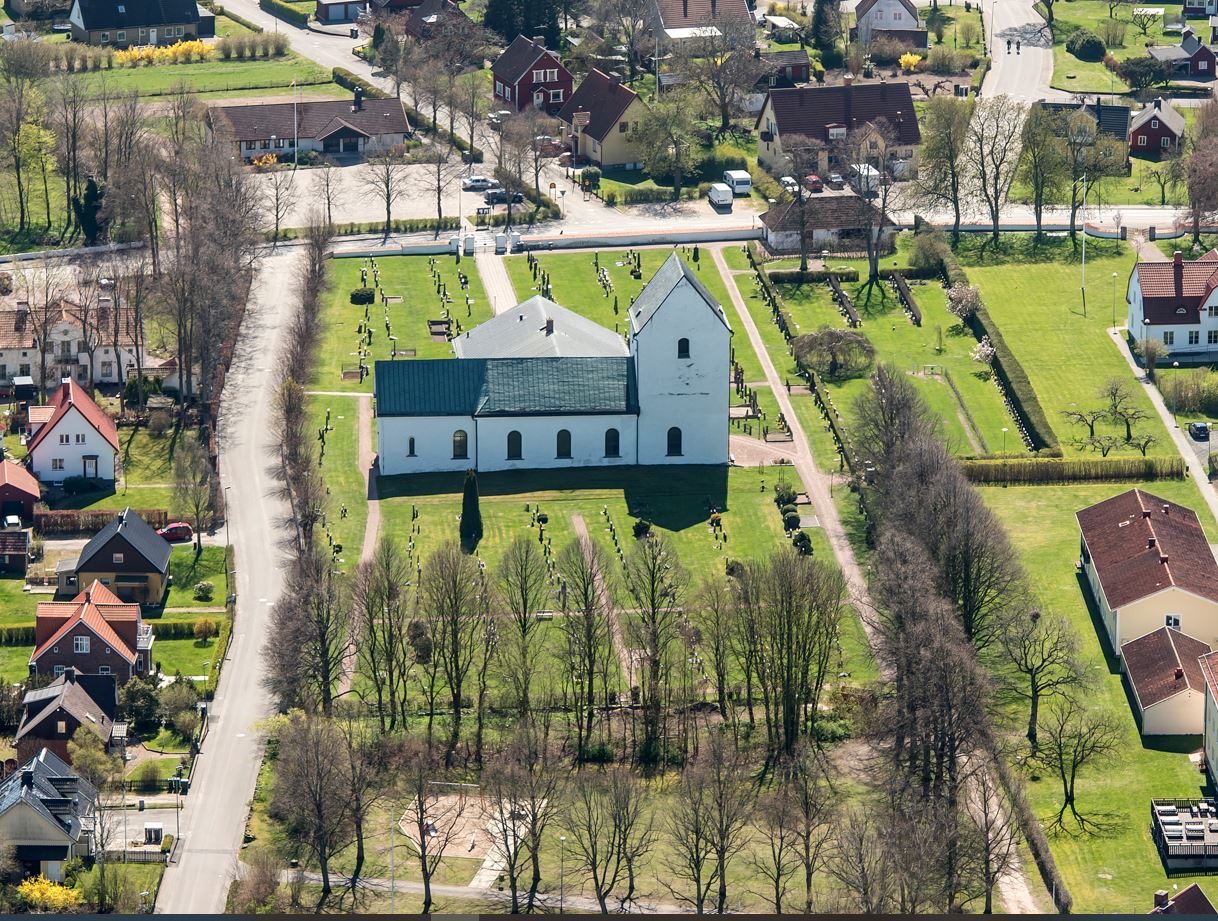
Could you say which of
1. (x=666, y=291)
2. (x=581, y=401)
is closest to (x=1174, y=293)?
(x=666, y=291)

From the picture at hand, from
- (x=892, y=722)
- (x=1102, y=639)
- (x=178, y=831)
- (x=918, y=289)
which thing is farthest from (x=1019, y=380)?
(x=178, y=831)

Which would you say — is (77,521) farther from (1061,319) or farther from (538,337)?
(1061,319)

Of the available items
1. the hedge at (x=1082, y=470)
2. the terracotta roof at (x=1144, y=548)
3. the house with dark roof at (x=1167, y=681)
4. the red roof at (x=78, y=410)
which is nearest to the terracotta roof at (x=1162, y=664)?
the house with dark roof at (x=1167, y=681)

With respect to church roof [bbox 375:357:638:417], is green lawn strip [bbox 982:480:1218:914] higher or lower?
lower

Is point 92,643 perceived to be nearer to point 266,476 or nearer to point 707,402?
point 266,476

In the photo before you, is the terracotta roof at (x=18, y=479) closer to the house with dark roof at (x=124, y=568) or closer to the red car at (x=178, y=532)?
the red car at (x=178, y=532)

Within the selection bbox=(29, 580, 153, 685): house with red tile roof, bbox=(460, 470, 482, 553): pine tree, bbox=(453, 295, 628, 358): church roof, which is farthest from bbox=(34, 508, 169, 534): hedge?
bbox=(453, 295, 628, 358): church roof

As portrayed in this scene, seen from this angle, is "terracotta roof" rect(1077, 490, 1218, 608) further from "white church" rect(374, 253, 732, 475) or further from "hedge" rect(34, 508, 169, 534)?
"hedge" rect(34, 508, 169, 534)
